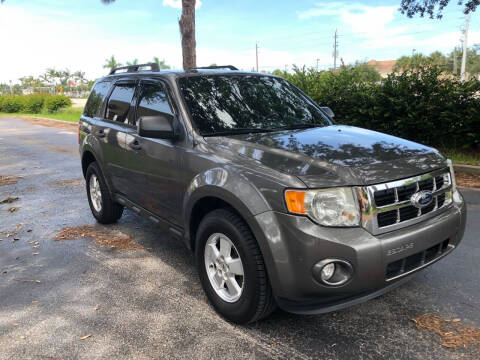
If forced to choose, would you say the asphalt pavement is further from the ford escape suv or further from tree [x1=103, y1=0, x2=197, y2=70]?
tree [x1=103, y1=0, x2=197, y2=70]

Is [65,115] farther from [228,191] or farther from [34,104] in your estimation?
[228,191]

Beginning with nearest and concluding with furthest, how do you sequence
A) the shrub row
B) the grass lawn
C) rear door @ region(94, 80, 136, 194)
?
rear door @ region(94, 80, 136, 194)
the grass lawn
the shrub row

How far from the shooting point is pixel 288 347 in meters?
2.79

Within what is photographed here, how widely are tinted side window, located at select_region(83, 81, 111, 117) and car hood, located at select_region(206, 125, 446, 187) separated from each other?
2.47 metres

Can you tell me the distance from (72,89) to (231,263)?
122 m

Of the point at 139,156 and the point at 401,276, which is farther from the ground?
the point at 139,156

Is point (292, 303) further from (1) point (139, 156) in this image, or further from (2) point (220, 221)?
(1) point (139, 156)

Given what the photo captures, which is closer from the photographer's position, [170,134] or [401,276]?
[401,276]

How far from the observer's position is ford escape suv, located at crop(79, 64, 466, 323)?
2531 millimetres

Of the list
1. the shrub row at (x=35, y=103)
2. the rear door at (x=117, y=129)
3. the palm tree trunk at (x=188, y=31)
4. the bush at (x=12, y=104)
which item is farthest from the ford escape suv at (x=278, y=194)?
the bush at (x=12, y=104)

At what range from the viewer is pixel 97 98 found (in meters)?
5.41

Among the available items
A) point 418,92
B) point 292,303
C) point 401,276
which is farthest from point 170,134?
point 418,92

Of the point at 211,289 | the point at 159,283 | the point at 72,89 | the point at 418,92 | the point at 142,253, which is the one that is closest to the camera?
the point at 211,289

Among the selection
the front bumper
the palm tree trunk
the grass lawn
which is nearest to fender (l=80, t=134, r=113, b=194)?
the front bumper
